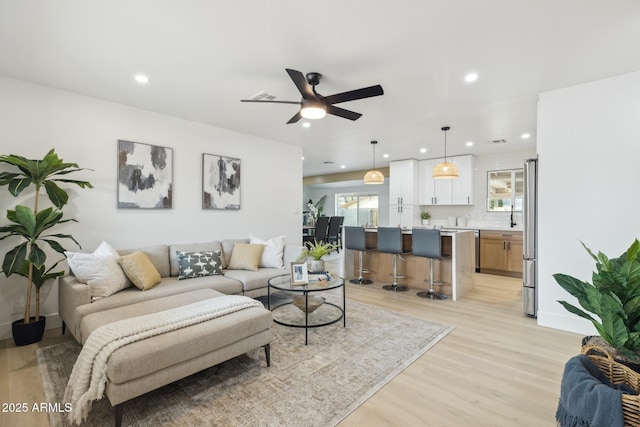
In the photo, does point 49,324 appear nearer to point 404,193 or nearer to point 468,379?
point 468,379

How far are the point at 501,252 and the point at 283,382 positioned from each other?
5.44 m

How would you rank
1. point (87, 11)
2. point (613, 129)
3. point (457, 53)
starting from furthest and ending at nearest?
point (613, 129), point (457, 53), point (87, 11)

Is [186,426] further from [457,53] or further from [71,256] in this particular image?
[457,53]

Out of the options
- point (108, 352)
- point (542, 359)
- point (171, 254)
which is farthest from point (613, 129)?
point (171, 254)

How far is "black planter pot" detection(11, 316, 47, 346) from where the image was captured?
2.72 metres

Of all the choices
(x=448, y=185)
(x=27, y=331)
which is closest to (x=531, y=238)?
(x=448, y=185)

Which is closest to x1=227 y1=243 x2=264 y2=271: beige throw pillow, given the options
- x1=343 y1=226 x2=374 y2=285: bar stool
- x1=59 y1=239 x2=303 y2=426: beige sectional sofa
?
x1=59 y1=239 x2=303 y2=426: beige sectional sofa

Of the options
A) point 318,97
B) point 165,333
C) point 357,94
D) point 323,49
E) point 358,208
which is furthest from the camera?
point 358,208

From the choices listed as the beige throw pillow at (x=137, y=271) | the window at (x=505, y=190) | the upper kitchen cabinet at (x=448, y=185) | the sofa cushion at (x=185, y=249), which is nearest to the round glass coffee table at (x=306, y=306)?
the sofa cushion at (x=185, y=249)

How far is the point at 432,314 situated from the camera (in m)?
3.66

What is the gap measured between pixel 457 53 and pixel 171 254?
376 cm

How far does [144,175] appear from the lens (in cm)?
385

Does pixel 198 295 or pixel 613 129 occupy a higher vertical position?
pixel 613 129

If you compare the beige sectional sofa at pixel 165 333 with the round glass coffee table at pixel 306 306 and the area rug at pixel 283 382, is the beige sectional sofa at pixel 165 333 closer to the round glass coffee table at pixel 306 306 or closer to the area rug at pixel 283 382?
the area rug at pixel 283 382
